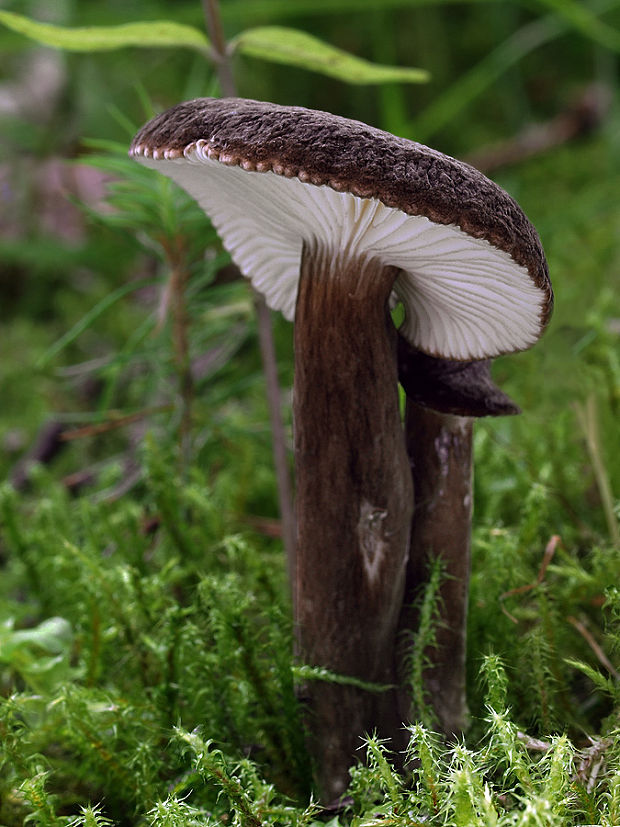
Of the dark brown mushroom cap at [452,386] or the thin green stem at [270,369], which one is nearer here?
the dark brown mushroom cap at [452,386]

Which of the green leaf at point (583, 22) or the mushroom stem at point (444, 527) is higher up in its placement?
the green leaf at point (583, 22)

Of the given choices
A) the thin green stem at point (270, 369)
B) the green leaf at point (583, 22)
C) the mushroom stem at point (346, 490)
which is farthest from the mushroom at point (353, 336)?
the green leaf at point (583, 22)

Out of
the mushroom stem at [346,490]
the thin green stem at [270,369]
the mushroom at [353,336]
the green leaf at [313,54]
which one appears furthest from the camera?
the thin green stem at [270,369]

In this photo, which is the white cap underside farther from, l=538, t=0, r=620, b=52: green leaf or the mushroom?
l=538, t=0, r=620, b=52: green leaf

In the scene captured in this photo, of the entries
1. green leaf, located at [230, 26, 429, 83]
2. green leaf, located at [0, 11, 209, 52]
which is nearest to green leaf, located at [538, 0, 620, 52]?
green leaf, located at [230, 26, 429, 83]

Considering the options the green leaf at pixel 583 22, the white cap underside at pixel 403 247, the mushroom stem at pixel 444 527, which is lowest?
the mushroom stem at pixel 444 527

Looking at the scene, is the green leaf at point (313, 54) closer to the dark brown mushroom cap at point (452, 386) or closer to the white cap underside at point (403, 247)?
the white cap underside at point (403, 247)
